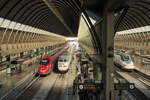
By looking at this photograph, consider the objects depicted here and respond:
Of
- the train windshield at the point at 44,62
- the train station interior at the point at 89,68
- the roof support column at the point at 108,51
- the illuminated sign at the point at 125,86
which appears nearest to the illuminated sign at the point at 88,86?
the train station interior at the point at 89,68

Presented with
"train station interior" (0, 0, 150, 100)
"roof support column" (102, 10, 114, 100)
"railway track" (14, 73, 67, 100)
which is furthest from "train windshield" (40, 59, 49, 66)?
"roof support column" (102, 10, 114, 100)

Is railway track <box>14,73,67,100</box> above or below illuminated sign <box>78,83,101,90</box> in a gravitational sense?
below

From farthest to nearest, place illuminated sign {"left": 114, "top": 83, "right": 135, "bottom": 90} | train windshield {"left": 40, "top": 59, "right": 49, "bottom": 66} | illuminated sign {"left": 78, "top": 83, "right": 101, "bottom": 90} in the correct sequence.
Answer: train windshield {"left": 40, "top": 59, "right": 49, "bottom": 66} → illuminated sign {"left": 78, "top": 83, "right": 101, "bottom": 90} → illuminated sign {"left": 114, "top": 83, "right": 135, "bottom": 90}

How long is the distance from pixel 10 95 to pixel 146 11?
2470cm

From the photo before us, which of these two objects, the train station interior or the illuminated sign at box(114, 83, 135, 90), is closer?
the illuminated sign at box(114, 83, 135, 90)

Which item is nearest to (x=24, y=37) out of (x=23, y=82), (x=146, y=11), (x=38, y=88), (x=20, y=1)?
(x=20, y=1)

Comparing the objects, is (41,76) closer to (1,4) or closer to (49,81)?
(49,81)

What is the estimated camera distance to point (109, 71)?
872 cm

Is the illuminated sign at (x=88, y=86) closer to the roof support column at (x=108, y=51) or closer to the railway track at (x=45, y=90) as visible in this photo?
the roof support column at (x=108, y=51)

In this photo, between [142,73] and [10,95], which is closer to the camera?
[10,95]

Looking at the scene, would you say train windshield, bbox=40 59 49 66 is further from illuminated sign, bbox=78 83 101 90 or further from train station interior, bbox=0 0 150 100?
illuminated sign, bbox=78 83 101 90

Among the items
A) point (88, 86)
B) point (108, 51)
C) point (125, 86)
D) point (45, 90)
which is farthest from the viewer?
point (45, 90)

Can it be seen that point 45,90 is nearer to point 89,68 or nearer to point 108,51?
point 89,68

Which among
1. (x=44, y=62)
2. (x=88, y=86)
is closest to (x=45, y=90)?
(x=44, y=62)
